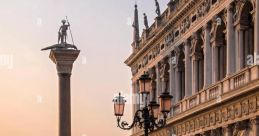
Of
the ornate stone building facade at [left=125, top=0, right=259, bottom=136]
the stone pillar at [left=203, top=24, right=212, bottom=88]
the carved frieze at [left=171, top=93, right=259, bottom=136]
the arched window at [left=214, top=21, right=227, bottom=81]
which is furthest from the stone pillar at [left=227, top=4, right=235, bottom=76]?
the stone pillar at [left=203, top=24, right=212, bottom=88]

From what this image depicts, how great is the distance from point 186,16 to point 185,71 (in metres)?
3.01

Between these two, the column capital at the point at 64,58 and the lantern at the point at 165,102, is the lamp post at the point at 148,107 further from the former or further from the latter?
the column capital at the point at 64,58

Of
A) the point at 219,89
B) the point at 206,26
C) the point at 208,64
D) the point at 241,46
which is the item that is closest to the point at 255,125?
the point at 241,46

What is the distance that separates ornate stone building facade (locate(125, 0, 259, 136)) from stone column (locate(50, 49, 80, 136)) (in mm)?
5589

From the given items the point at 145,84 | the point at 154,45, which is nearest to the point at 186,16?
the point at 154,45

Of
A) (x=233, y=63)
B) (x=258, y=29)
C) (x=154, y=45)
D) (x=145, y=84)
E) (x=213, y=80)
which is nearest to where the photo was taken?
(x=145, y=84)

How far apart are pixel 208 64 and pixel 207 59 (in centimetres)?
23

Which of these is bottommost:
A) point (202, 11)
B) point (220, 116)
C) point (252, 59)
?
point (220, 116)

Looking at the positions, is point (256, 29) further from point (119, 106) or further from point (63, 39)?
point (63, 39)

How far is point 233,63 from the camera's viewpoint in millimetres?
31109

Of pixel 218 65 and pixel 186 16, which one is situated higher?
pixel 186 16

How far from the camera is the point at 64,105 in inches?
1495

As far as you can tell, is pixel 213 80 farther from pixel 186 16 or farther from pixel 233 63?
pixel 186 16

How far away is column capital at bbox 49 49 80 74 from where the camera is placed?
124ft
